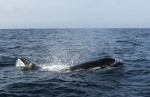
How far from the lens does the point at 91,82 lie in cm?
1927

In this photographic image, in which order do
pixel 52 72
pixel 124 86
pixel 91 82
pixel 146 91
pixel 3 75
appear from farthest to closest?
1. pixel 52 72
2. pixel 3 75
3. pixel 91 82
4. pixel 124 86
5. pixel 146 91

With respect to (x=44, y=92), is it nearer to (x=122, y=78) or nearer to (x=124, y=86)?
(x=124, y=86)

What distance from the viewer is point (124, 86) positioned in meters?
17.9

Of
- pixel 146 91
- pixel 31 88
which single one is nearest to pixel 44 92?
pixel 31 88

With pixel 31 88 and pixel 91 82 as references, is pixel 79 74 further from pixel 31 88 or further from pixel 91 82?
pixel 31 88

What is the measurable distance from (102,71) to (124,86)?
525 centimetres

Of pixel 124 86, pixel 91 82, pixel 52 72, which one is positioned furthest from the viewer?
pixel 52 72

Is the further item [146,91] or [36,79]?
[36,79]

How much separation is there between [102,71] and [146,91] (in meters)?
6.64

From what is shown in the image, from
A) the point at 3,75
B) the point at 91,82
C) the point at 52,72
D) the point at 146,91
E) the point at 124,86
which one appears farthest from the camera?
the point at 52,72

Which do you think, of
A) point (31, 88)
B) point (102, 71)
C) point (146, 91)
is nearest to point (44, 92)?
point (31, 88)

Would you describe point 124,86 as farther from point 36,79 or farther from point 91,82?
point 36,79

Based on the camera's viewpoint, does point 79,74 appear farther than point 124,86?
Yes

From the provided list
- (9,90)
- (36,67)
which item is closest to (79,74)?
(36,67)
